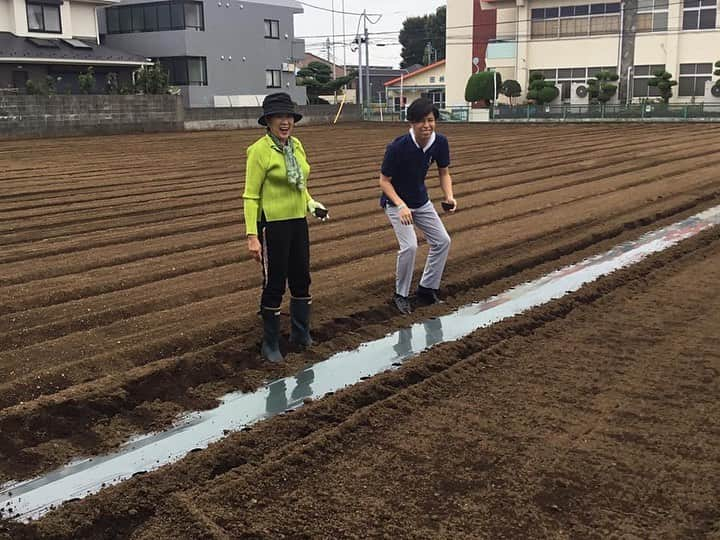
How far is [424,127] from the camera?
5.98m

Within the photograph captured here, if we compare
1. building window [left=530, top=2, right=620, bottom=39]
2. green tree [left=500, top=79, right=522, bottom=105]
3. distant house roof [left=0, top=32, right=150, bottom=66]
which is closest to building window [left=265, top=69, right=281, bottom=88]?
distant house roof [left=0, top=32, right=150, bottom=66]

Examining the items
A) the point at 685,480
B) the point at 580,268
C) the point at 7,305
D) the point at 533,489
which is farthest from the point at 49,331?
the point at 580,268

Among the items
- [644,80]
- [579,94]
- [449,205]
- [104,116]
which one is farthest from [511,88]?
[449,205]

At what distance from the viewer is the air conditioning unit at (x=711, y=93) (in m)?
42.6

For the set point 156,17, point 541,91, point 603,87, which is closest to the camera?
point 156,17

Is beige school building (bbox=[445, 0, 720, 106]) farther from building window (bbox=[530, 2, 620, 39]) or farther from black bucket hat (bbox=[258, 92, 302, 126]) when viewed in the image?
black bucket hat (bbox=[258, 92, 302, 126])

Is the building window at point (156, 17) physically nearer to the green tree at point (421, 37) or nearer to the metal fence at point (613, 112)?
the metal fence at point (613, 112)

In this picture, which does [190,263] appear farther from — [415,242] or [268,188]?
[268,188]

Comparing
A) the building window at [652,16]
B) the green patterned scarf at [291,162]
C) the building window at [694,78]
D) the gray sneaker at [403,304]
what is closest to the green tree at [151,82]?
the building window at [652,16]

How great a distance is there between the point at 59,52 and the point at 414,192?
3378cm

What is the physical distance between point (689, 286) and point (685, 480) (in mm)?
3791

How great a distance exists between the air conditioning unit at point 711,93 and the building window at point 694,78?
547mm

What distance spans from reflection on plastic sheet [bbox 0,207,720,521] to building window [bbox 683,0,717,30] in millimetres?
42456

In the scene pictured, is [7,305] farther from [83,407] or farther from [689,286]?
[689,286]
